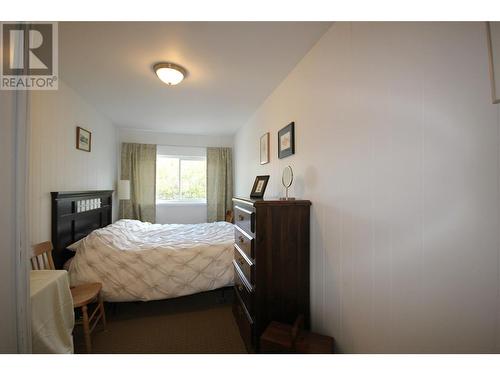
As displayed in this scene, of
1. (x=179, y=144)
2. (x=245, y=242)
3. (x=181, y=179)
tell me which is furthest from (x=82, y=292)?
(x=179, y=144)

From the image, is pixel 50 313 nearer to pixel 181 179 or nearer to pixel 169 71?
pixel 169 71

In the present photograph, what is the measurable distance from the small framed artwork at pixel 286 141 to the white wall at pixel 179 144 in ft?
9.04

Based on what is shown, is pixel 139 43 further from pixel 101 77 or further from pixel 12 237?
pixel 12 237

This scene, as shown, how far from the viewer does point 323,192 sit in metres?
1.54

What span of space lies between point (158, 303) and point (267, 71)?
2.86 metres

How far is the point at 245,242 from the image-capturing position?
174 cm

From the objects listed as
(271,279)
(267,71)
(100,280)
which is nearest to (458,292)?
(271,279)

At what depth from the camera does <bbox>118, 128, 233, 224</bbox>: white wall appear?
4.33 m

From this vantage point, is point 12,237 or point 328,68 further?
point 328,68

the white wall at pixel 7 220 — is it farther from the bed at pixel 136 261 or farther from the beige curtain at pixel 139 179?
the beige curtain at pixel 139 179

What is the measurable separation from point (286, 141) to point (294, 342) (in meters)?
1.68

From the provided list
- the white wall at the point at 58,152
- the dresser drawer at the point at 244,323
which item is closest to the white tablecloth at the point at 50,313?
the white wall at the point at 58,152

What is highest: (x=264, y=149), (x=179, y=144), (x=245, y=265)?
(x=179, y=144)

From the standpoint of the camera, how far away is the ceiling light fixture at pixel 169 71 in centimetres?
189
